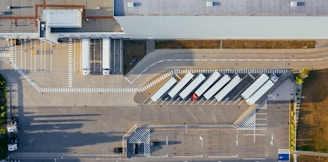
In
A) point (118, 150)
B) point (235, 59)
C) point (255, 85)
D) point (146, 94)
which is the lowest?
point (118, 150)

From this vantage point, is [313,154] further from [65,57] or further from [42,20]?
[42,20]

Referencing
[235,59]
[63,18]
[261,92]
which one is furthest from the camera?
[235,59]

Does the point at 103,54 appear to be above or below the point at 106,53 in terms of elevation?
below

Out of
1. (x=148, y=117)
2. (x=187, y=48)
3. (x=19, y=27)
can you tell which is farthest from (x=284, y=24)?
(x=19, y=27)

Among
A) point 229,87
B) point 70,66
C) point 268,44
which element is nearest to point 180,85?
point 229,87

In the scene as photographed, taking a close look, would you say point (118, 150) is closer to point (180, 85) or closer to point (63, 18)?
point (180, 85)

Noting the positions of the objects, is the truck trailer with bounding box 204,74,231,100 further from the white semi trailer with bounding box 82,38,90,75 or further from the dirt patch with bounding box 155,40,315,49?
the white semi trailer with bounding box 82,38,90,75
